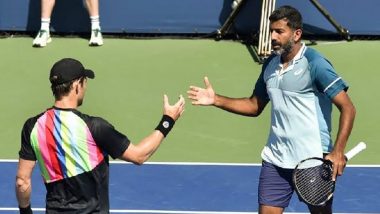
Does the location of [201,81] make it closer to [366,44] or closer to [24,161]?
[366,44]

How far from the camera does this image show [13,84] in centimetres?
1098

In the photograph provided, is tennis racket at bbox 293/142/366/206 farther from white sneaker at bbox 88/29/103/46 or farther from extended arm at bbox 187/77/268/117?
white sneaker at bbox 88/29/103/46

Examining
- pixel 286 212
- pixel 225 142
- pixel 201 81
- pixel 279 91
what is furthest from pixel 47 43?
pixel 279 91

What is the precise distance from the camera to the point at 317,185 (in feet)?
18.6

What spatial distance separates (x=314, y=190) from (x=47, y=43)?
742 cm

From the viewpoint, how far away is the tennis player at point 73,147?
4.86 m

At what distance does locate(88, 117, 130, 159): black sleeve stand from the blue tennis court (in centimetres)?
279

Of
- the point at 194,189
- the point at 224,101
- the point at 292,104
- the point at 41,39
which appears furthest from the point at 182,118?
the point at 292,104

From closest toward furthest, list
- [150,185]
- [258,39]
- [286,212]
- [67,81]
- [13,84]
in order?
[67,81] < [286,212] < [150,185] < [13,84] < [258,39]

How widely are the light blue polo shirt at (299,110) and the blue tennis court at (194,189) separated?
5.88ft

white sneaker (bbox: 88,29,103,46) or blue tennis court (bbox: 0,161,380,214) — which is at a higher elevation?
white sneaker (bbox: 88,29,103,46)

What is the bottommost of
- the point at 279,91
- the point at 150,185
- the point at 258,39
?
the point at 150,185

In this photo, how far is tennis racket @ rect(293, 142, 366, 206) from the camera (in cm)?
562

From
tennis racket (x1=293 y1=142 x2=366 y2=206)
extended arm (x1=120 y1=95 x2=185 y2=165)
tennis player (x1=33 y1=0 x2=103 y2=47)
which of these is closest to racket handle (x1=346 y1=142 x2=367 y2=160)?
tennis racket (x1=293 y1=142 x2=366 y2=206)
